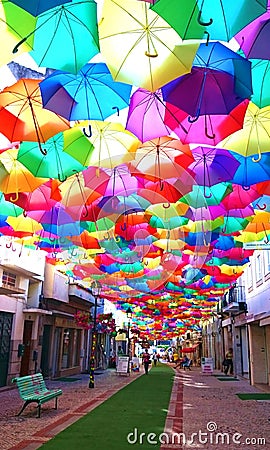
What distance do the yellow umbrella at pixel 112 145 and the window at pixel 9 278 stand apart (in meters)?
10.4

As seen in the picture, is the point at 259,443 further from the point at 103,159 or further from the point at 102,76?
the point at 102,76

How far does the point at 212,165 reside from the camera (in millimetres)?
7215

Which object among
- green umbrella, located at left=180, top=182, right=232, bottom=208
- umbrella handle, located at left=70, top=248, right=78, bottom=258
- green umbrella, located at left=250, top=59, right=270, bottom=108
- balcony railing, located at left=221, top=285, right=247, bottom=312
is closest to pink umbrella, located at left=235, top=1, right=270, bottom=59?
green umbrella, located at left=250, top=59, right=270, bottom=108

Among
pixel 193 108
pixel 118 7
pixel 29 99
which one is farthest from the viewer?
pixel 29 99

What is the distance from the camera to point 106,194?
8109mm

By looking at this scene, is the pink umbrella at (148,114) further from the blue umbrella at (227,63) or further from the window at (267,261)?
the window at (267,261)

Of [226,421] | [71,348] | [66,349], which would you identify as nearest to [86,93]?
[226,421]

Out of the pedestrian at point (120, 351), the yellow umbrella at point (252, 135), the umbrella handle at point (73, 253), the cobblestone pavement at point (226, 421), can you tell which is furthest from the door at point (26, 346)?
the pedestrian at point (120, 351)

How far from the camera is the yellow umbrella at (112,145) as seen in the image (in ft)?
22.1

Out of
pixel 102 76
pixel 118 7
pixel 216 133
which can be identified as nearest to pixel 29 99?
pixel 102 76

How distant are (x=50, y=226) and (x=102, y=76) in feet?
17.7

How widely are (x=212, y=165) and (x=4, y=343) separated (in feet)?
38.4

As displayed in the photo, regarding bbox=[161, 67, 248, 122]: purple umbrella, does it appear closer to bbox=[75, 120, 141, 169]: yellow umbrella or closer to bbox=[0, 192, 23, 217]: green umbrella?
bbox=[75, 120, 141, 169]: yellow umbrella

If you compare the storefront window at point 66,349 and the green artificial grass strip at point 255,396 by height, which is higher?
the storefront window at point 66,349
